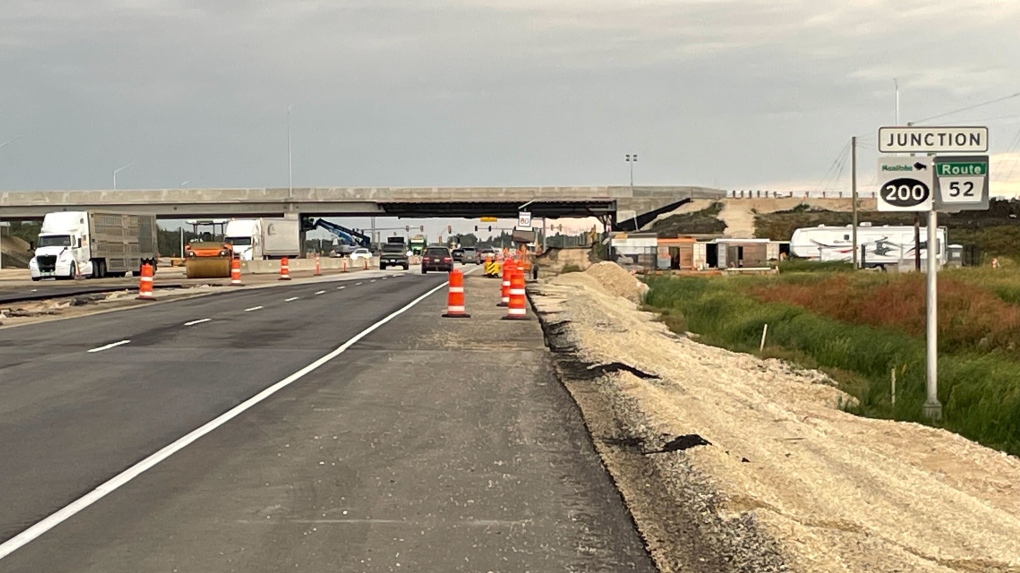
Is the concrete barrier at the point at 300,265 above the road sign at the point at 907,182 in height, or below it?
below

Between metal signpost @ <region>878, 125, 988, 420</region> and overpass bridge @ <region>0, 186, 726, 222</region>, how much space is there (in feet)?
313

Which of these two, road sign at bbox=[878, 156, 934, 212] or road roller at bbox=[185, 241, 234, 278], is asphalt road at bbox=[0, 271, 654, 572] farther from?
road roller at bbox=[185, 241, 234, 278]

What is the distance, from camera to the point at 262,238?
88875 mm

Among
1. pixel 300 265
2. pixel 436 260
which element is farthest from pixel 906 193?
pixel 300 265

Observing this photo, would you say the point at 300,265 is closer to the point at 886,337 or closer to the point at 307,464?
the point at 886,337

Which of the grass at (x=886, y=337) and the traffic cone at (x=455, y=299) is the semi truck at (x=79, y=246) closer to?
the grass at (x=886, y=337)

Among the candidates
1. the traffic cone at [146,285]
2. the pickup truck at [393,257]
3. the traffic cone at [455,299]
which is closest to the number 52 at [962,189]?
the traffic cone at [455,299]

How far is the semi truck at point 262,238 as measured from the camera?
85.7 m

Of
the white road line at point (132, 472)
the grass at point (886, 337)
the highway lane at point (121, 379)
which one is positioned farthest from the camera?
the grass at point (886, 337)

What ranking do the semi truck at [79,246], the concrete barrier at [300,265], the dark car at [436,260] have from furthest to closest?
1. the concrete barrier at [300,265]
2. the dark car at [436,260]
3. the semi truck at [79,246]

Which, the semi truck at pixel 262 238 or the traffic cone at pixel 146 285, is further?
the semi truck at pixel 262 238

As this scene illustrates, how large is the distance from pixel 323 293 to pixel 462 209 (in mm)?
73476

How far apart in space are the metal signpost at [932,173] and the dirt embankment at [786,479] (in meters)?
2.23

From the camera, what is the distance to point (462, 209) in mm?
116875
